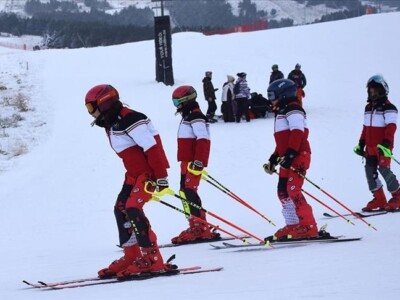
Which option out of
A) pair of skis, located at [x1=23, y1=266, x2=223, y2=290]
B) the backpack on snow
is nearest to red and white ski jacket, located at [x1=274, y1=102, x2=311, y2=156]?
pair of skis, located at [x1=23, y1=266, x2=223, y2=290]

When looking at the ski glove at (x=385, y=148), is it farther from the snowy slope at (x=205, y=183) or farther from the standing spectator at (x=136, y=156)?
the standing spectator at (x=136, y=156)

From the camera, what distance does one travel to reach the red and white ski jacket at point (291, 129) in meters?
7.56

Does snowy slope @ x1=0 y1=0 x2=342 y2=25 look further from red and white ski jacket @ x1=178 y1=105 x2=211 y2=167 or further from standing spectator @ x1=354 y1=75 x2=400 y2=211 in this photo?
red and white ski jacket @ x1=178 y1=105 x2=211 y2=167

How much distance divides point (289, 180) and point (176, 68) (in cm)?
2095

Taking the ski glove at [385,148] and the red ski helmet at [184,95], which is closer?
the red ski helmet at [184,95]

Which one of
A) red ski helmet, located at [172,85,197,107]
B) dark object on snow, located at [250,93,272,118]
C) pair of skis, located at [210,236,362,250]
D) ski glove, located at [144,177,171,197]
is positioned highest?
red ski helmet, located at [172,85,197,107]

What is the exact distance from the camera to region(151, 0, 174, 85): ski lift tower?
2477 centimetres

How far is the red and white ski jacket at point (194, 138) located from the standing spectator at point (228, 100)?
9.73 m

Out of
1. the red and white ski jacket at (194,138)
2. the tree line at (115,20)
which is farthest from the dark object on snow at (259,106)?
the tree line at (115,20)

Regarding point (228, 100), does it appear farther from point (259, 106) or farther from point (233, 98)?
point (259, 106)

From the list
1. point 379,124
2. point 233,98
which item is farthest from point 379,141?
point 233,98

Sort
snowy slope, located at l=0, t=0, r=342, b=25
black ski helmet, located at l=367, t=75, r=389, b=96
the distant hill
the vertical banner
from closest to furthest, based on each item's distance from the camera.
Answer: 1. black ski helmet, located at l=367, t=75, r=389, b=96
2. the vertical banner
3. the distant hill
4. snowy slope, located at l=0, t=0, r=342, b=25

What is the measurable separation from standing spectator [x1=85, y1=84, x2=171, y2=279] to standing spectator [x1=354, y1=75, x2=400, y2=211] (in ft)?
14.4

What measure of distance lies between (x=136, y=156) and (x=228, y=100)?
484 inches
